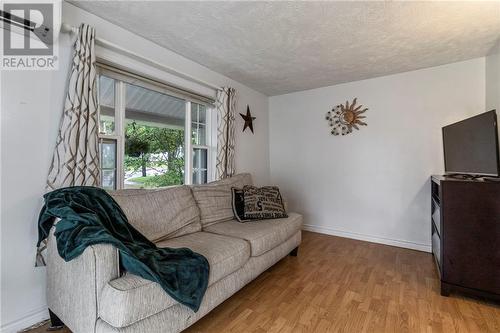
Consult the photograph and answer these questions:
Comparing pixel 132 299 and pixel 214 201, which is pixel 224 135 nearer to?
pixel 214 201

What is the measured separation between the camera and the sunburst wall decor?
3459 millimetres

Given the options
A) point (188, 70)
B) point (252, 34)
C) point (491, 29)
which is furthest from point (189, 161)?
point (491, 29)

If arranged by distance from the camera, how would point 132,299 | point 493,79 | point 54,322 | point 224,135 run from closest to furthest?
1. point 132,299
2. point 54,322
3. point 493,79
4. point 224,135

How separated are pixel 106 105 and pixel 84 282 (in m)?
1.57

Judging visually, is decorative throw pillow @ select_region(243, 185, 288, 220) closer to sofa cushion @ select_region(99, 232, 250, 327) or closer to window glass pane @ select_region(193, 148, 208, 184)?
window glass pane @ select_region(193, 148, 208, 184)

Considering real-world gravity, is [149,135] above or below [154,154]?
above

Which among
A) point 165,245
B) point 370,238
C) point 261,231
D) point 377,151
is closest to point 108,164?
point 165,245

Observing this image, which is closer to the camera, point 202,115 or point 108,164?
point 108,164

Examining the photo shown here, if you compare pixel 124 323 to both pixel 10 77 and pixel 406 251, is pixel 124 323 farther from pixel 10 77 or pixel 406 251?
pixel 406 251

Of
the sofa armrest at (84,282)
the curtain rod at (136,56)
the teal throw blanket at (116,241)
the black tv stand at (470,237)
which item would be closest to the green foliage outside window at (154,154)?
the curtain rod at (136,56)

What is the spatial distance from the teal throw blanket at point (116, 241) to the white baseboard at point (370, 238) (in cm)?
266

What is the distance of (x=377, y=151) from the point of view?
3.34 m

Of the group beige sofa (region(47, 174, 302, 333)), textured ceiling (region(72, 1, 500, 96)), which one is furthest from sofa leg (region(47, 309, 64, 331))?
textured ceiling (region(72, 1, 500, 96))

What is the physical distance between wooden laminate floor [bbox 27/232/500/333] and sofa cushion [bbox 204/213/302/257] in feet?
1.18
